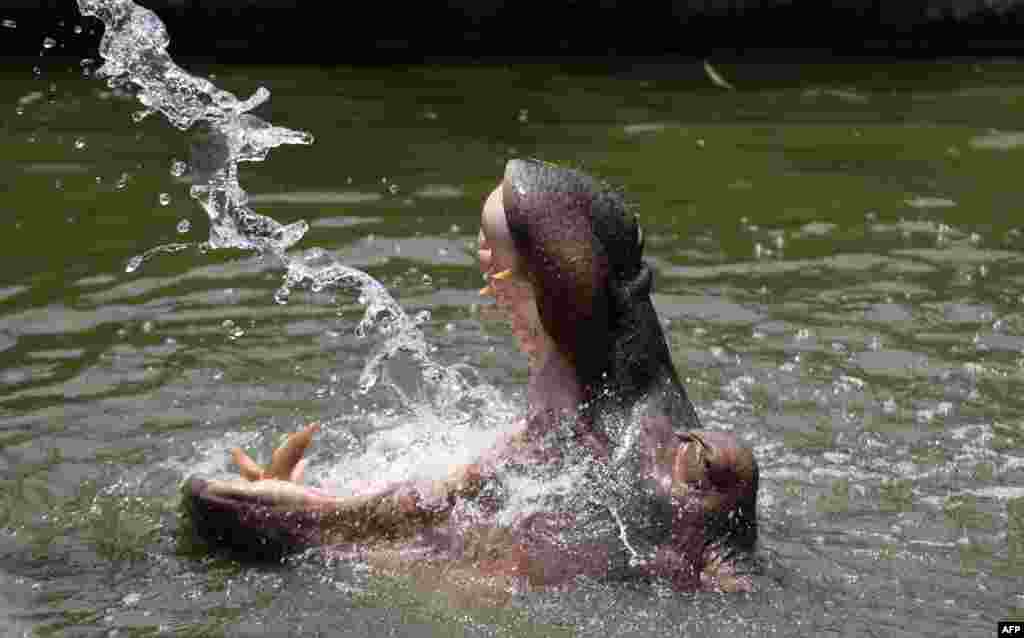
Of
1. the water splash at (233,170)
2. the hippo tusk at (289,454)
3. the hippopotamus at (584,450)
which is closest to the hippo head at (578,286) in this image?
the hippopotamus at (584,450)

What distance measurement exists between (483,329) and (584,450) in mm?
2189

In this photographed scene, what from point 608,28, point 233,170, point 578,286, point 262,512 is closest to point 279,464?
point 262,512

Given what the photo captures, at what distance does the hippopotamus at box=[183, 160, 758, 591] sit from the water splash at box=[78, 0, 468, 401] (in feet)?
4.42

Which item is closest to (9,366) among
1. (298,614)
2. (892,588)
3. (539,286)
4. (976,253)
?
(298,614)

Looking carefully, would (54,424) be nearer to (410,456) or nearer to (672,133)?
(410,456)

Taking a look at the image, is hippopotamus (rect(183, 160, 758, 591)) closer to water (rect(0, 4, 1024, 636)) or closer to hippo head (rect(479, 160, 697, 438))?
hippo head (rect(479, 160, 697, 438))

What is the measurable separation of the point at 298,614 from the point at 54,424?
5.07 ft

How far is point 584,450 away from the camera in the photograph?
3986 millimetres

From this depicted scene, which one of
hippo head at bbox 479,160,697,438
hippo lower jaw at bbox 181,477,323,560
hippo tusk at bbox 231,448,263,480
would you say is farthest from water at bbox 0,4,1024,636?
hippo head at bbox 479,160,697,438

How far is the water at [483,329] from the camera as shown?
13.9ft

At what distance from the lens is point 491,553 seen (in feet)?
13.3

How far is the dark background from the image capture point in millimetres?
10023

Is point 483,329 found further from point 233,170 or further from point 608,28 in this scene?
point 608,28

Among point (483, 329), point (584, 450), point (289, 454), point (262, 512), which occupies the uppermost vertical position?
point (584, 450)
